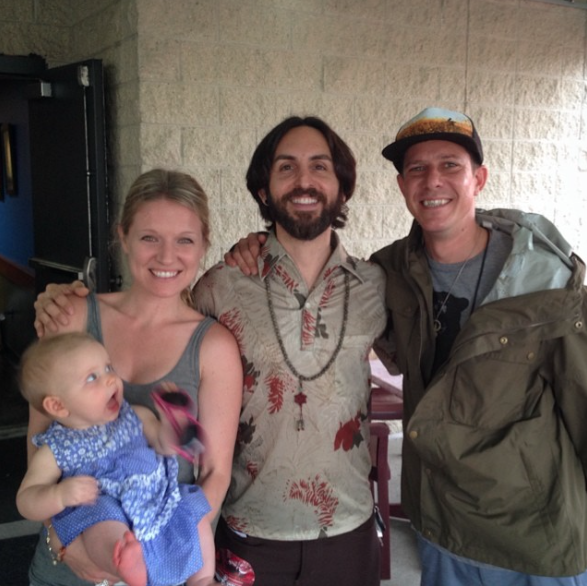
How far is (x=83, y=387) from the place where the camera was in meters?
1.46

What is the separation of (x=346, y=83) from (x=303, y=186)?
215 centimetres

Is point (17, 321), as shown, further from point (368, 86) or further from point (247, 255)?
point (247, 255)

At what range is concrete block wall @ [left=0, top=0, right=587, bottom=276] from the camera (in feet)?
11.2

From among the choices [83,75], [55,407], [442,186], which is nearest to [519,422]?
[442,186]

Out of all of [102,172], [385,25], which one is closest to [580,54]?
[385,25]

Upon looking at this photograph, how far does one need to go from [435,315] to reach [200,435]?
0.76m

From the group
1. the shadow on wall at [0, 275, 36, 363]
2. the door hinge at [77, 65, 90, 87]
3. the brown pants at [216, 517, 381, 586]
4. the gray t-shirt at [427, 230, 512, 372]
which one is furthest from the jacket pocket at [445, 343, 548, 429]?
the shadow on wall at [0, 275, 36, 363]

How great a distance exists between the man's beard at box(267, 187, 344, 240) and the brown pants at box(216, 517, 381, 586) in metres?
0.90

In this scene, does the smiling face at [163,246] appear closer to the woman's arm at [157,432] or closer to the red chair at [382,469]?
the woman's arm at [157,432]

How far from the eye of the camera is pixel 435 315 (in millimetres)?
1876

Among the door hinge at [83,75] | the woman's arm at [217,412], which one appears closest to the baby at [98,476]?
the woman's arm at [217,412]

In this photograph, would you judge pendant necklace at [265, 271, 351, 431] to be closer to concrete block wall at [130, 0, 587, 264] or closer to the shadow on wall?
concrete block wall at [130, 0, 587, 264]

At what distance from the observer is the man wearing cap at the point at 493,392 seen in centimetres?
166

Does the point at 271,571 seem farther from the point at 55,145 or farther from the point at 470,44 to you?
the point at 470,44
